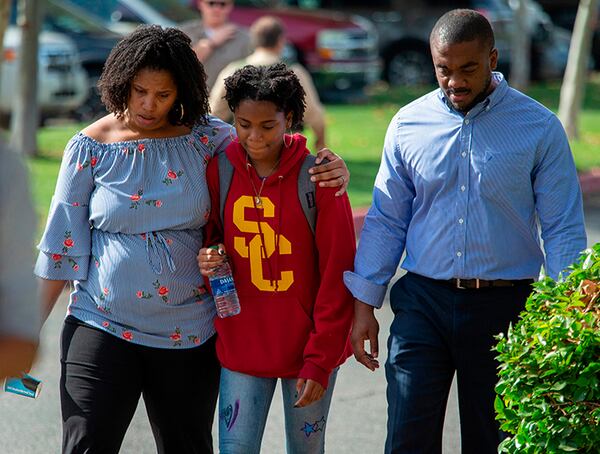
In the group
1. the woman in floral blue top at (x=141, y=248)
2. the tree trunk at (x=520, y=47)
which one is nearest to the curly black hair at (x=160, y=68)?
the woman in floral blue top at (x=141, y=248)

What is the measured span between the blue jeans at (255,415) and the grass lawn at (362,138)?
5.68 m

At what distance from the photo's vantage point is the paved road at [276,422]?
5.71 m

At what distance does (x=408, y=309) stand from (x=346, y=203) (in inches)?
17.6

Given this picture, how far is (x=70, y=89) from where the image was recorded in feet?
53.1

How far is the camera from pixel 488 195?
13.2 feet

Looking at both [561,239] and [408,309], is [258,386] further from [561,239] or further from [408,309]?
[561,239]

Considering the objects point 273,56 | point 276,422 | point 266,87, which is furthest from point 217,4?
point 266,87

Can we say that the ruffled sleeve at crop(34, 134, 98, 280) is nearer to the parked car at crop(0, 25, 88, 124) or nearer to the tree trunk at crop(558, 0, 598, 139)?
the tree trunk at crop(558, 0, 598, 139)

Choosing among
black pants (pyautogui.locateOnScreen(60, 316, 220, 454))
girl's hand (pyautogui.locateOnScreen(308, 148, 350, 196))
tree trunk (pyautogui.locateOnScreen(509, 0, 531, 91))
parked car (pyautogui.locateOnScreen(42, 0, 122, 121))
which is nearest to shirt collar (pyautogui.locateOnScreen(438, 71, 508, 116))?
girl's hand (pyautogui.locateOnScreen(308, 148, 350, 196))

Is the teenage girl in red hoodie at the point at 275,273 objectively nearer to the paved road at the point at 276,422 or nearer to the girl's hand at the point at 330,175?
the girl's hand at the point at 330,175

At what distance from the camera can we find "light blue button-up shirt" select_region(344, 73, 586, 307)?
402 cm

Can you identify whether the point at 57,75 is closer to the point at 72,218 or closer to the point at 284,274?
the point at 72,218

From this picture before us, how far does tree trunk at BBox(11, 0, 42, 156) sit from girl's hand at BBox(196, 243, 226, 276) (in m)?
9.49

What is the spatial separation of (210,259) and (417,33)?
18.6 metres
